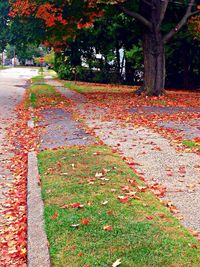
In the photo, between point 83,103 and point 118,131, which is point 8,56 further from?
point 118,131

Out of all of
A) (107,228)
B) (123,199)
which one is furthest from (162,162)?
(107,228)

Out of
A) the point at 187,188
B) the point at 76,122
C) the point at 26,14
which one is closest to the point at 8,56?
the point at 26,14

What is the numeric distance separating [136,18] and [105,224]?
1684 cm

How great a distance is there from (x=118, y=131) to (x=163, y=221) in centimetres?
689

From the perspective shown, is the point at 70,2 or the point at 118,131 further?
the point at 70,2

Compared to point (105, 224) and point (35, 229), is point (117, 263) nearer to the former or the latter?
point (105, 224)

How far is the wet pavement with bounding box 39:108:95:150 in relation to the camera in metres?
10.8

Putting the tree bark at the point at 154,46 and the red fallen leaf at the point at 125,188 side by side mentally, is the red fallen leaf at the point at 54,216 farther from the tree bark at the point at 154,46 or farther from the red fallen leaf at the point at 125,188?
the tree bark at the point at 154,46

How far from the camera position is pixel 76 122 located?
1386cm

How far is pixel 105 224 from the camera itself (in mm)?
5426

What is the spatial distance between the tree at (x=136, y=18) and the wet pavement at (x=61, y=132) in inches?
222

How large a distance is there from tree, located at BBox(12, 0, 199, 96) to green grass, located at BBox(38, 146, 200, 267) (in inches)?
510

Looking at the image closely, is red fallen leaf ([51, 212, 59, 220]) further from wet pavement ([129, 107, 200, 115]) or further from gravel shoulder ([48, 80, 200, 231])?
wet pavement ([129, 107, 200, 115])

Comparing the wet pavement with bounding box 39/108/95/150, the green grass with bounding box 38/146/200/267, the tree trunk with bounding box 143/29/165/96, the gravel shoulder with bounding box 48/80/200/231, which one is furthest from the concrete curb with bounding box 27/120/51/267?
the tree trunk with bounding box 143/29/165/96
